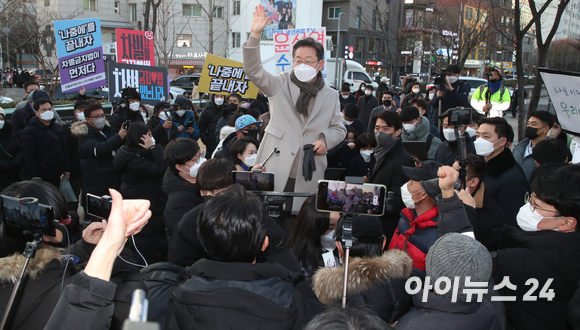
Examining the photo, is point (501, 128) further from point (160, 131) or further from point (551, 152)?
point (160, 131)

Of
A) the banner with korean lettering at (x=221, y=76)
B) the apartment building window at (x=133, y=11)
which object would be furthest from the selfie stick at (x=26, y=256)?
the apartment building window at (x=133, y=11)

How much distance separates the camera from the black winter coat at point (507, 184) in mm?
3600

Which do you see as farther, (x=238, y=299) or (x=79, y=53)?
(x=79, y=53)

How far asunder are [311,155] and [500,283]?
1658 mm

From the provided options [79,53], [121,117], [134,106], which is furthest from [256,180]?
[79,53]

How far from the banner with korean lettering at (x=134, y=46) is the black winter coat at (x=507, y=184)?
8771mm

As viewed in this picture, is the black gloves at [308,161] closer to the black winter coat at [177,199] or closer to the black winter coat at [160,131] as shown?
the black winter coat at [177,199]

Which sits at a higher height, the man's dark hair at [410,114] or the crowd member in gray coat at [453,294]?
the man's dark hair at [410,114]

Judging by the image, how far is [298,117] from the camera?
3.62m

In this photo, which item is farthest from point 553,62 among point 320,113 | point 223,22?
point 320,113

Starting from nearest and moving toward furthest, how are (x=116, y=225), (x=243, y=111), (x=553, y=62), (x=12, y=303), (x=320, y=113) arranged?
(x=116, y=225)
(x=12, y=303)
(x=320, y=113)
(x=243, y=111)
(x=553, y=62)

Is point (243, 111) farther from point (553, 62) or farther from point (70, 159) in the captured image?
point (553, 62)

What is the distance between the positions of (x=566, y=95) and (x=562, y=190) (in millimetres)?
2133

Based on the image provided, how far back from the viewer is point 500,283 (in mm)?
2266
